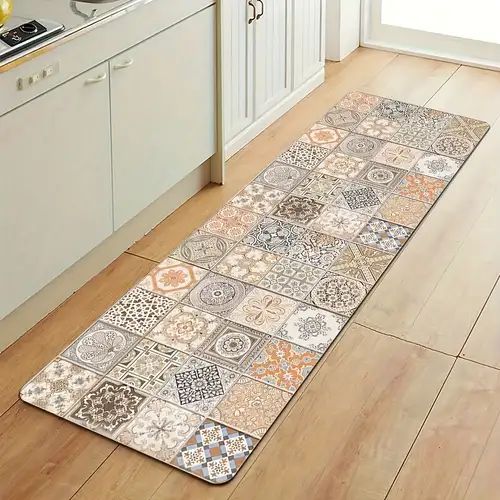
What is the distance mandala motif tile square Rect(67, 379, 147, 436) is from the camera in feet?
8.52

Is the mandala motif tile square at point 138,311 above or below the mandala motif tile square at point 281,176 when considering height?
below

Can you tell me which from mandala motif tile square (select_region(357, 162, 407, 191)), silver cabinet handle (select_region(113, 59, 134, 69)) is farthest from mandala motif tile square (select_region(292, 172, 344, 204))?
silver cabinet handle (select_region(113, 59, 134, 69))

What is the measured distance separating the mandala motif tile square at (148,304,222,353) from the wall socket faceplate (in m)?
0.83

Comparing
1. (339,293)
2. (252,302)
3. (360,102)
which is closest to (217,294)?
(252,302)

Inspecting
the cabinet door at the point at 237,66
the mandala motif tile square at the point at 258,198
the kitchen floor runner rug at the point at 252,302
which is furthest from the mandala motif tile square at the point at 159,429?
the cabinet door at the point at 237,66

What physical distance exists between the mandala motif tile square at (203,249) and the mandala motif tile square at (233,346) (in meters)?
0.37

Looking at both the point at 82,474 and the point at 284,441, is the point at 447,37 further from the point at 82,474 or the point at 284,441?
the point at 82,474

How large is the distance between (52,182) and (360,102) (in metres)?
2.03

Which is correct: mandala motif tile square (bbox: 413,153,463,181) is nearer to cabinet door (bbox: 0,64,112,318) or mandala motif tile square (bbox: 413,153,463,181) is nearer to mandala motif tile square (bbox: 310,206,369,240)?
mandala motif tile square (bbox: 310,206,369,240)

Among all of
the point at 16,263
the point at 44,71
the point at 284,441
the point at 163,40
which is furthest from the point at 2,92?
the point at 284,441

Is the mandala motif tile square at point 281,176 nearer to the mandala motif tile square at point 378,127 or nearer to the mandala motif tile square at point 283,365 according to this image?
the mandala motif tile square at point 378,127

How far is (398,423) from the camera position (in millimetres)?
2619

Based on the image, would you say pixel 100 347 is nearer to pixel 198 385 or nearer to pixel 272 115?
pixel 198 385

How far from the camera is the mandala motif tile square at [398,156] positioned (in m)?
3.92
